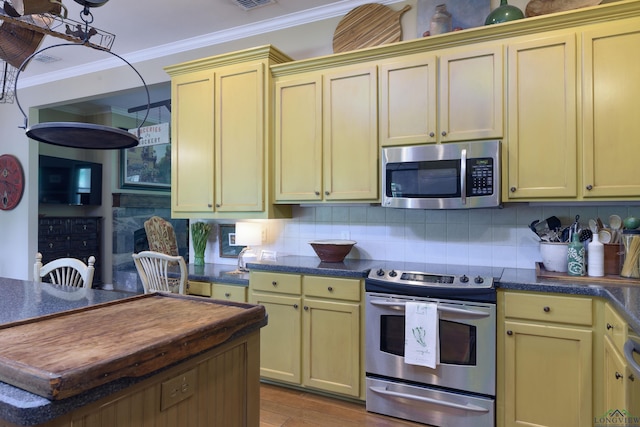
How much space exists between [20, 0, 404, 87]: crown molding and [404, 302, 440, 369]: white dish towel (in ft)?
7.62

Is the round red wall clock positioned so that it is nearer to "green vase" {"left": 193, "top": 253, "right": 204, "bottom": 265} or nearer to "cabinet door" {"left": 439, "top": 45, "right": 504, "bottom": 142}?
"green vase" {"left": 193, "top": 253, "right": 204, "bottom": 265}

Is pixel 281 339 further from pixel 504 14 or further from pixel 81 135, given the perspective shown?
pixel 504 14

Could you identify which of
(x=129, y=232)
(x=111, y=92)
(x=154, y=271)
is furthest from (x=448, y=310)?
(x=129, y=232)

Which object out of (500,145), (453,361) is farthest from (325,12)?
(453,361)

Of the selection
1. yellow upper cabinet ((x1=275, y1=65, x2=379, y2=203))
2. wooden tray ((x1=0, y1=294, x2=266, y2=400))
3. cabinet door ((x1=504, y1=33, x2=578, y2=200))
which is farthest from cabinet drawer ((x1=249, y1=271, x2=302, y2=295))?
cabinet door ((x1=504, y1=33, x2=578, y2=200))

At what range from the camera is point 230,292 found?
3043 mm

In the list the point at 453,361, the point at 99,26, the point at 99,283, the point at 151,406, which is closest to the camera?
the point at 151,406

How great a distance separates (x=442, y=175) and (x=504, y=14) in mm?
1113

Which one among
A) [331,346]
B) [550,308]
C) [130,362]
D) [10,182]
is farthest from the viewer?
[10,182]

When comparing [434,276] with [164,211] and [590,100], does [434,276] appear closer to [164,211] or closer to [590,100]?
[590,100]

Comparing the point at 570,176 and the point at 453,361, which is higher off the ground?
the point at 570,176

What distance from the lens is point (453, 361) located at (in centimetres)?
232

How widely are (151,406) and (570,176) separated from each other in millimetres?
2389

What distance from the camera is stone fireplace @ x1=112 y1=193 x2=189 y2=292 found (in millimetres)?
6195
